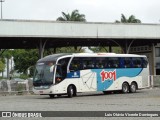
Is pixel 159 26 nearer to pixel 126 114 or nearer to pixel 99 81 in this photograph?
pixel 99 81

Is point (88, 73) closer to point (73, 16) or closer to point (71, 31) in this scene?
point (71, 31)

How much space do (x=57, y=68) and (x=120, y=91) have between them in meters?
7.29

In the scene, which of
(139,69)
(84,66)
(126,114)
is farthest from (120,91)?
(126,114)

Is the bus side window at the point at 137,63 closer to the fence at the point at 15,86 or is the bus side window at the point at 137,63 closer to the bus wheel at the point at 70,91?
the bus wheel at the point at 70,91

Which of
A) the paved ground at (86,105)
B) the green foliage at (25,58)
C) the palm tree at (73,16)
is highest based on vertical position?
the palm tree at (73,16)

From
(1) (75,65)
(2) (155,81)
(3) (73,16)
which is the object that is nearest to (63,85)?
(1) (75,65)

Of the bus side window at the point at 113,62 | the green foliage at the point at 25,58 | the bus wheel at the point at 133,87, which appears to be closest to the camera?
the bus side window at the point at 113,62

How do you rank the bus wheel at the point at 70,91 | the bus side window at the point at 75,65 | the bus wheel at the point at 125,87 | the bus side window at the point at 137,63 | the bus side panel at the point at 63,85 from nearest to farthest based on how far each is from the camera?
the bus side panel at the point at 63,85 → the bus wheel at the point at 70,91 → the bus side window at the point at 75,65 → the bus wheel at the point at 125,87 → the bus side window at the point at 137,63

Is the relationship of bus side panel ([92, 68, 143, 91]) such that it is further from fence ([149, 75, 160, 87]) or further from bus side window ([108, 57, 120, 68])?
fence ([149, 75, 160, 87])

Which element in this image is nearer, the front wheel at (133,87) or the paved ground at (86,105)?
the paved ground at (86,105)

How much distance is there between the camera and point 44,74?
29.3 meters

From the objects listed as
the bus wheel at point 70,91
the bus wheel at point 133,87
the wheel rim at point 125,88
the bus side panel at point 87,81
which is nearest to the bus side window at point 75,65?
the bus side panel at point 87,81

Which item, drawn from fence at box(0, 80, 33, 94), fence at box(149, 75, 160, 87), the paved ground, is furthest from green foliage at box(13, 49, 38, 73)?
the paved ground

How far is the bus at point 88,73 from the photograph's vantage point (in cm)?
2917
